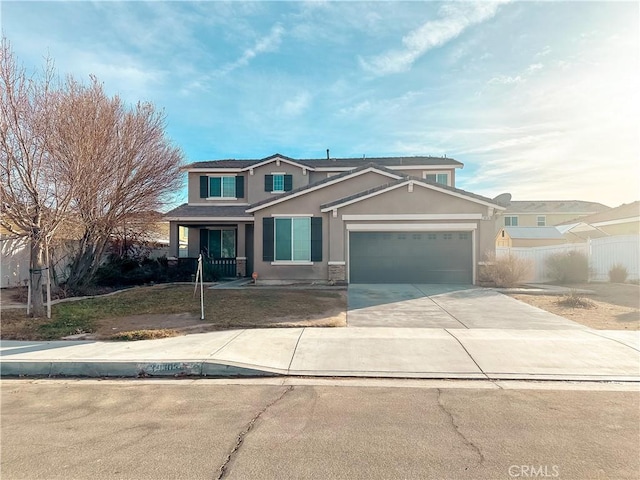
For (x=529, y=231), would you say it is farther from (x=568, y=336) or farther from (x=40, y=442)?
(x=40, y=442)

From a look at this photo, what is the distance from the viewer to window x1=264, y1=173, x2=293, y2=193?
68.9 feet

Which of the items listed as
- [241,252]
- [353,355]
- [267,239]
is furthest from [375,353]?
[241,252]

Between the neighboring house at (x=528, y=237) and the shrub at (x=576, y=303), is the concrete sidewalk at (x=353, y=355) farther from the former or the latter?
the neighboring house at (x=528, y=237)

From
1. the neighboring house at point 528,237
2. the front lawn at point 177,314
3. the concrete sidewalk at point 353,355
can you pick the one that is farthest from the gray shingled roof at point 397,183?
the neighboring house at point 528,237

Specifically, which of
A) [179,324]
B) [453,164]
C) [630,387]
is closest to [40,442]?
[179,324]

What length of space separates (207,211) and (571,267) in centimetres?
1740

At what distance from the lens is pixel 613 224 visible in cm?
3020

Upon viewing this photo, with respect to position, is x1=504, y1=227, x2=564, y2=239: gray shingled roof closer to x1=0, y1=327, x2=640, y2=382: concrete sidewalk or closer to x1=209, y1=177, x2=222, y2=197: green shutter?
x1=209, y1=177, x2=222, y2=197: green shutter

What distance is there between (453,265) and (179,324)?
10.9 m

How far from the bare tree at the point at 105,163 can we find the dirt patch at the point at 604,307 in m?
13.0

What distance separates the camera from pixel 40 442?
13.1 ft

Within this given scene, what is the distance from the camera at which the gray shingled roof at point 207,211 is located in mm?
19766

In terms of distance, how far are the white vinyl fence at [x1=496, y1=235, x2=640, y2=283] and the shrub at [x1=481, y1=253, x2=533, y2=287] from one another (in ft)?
3.18

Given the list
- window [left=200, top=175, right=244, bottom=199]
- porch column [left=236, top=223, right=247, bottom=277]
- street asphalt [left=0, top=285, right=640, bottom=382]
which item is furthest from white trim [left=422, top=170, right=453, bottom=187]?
street asphalt [left=0, top=285, right=640, bottom=382]
